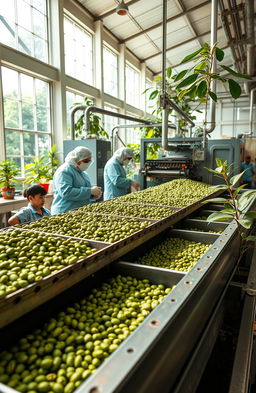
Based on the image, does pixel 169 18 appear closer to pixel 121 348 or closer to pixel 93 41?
pixel 93 41

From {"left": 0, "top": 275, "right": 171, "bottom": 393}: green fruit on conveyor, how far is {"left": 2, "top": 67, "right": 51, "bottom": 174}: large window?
492cm

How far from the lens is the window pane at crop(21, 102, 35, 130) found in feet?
19.4

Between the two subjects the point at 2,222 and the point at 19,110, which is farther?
the point at 19,110

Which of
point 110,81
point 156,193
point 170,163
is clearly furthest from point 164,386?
point 110,81

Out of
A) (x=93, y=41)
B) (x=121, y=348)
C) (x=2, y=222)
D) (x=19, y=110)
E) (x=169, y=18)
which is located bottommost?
(x=2, y=222)

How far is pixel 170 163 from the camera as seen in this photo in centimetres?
426

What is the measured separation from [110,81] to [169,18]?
2.57 m

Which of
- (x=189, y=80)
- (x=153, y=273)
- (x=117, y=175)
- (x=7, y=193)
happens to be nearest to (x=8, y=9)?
(x=7, y=193)

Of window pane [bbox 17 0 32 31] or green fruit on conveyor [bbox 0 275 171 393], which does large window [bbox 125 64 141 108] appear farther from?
green fruit on conveyor [bbox 0 275 171 393]

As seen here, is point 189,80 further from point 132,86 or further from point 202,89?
point 132,86

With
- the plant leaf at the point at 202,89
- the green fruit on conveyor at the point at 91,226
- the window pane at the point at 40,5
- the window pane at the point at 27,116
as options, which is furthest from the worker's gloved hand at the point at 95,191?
the window pane at the point at 40,5

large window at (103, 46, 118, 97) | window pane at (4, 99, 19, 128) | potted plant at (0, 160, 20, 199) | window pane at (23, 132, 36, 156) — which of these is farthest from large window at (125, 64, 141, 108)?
potted plant at (0, 160, 20, 199)

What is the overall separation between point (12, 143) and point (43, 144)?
954 mm

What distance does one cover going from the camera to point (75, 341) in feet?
3.35
